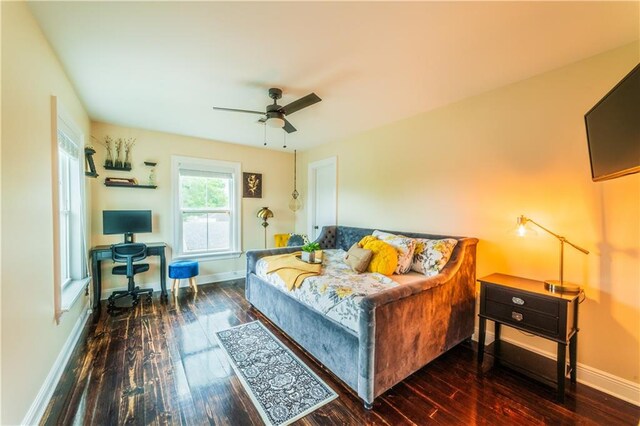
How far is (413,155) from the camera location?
3217mm

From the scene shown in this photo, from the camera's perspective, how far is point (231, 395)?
180 cm

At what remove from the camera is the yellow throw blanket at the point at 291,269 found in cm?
254

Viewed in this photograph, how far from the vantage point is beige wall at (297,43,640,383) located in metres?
1.85

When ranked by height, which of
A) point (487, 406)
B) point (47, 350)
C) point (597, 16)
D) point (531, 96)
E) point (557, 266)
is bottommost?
point (487, 406)

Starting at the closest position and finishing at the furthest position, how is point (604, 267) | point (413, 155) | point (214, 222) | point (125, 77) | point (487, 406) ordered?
point (487, 406), point (604, 267), point (125, 77), point (413, 155), point (214, 222)

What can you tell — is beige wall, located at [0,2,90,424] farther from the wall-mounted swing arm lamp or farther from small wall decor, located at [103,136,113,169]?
the wall-mounted swing arm lamp

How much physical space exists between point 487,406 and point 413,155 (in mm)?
2540

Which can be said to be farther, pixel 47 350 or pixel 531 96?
pixel 531 96

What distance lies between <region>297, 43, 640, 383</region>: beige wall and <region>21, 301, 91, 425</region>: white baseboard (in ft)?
11.5

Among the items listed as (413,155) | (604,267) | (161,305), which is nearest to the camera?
(604,267)

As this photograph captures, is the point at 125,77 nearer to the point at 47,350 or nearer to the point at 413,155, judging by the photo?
the point at 47,350

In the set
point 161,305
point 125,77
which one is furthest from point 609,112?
point 161,305

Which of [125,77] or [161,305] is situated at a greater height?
[125,77]

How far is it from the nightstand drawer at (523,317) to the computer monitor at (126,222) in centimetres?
429
